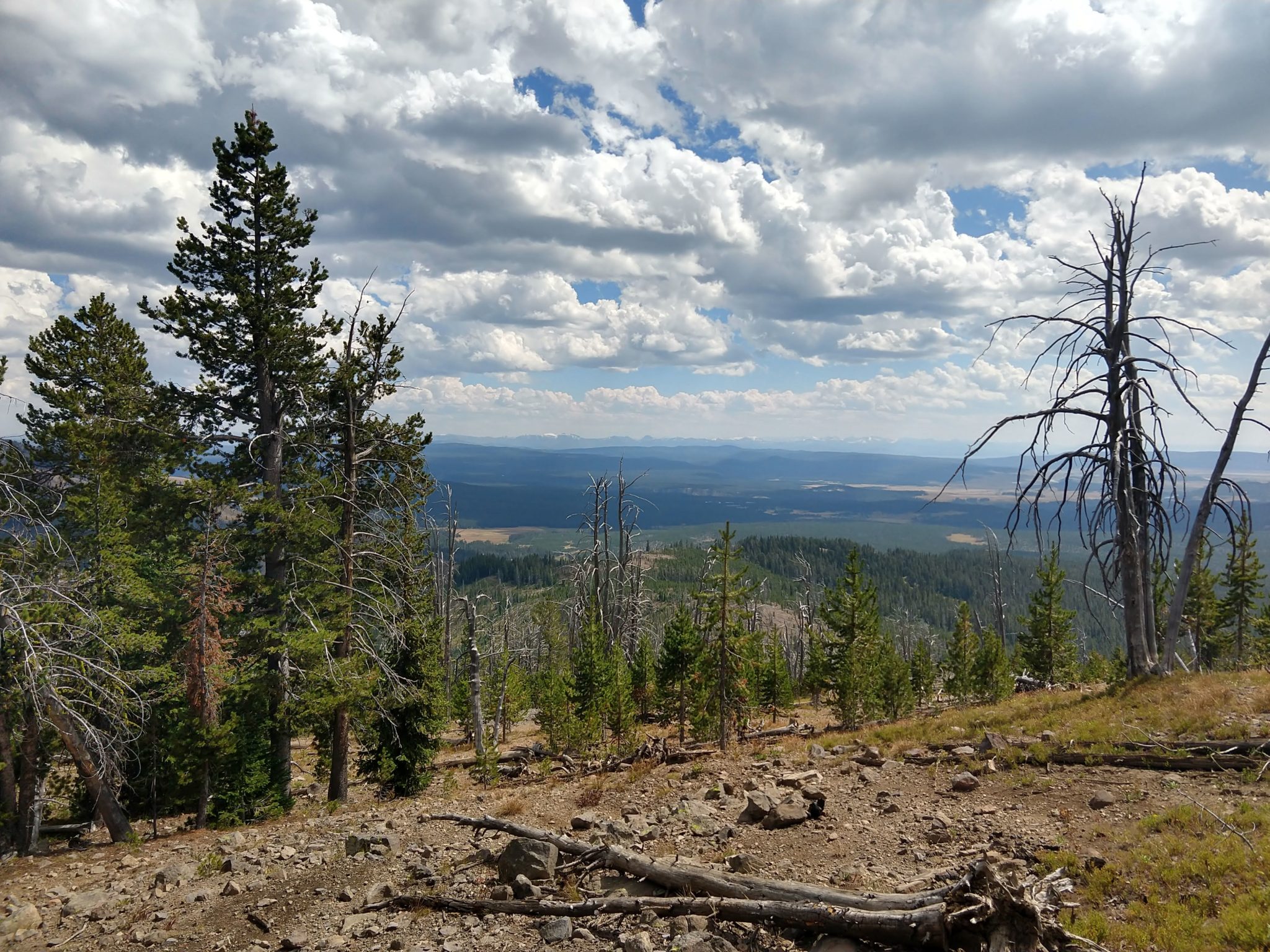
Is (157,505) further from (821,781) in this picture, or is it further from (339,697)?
(821,781)

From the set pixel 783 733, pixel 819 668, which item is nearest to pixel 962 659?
pixel 819 668

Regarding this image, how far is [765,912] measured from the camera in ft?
20.3

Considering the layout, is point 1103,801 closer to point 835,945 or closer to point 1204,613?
point 835,945

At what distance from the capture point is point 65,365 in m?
20.2

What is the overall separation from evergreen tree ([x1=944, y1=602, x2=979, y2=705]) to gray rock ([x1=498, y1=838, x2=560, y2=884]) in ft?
111

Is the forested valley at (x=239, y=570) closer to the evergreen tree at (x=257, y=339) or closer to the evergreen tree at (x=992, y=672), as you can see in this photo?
the evergreen tree at (x=257, y=339)

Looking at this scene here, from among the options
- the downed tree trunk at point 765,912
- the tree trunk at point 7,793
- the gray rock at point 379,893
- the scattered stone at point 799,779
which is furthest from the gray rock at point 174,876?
the scattered stone at point 799,779

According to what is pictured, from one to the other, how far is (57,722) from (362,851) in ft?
28.5

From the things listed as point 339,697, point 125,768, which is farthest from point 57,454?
point 339,697

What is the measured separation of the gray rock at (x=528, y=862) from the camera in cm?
770

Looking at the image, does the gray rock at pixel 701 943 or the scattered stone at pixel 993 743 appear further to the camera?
the scattered stone at pixel 993 743

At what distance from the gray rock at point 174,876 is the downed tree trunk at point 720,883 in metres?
4.63

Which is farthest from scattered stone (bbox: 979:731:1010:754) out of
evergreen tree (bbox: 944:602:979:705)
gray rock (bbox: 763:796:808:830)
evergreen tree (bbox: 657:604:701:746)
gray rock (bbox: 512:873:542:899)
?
evergreen tree (bbox: 944:602:979:705)

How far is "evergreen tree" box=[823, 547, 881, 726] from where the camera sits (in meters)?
27.2
